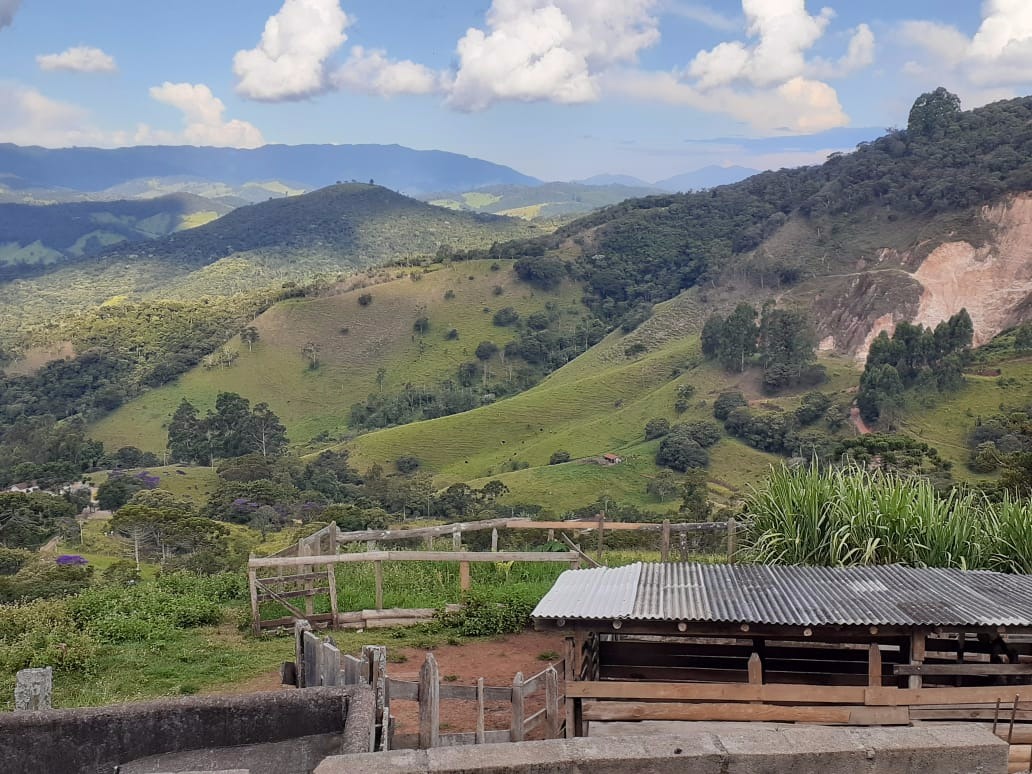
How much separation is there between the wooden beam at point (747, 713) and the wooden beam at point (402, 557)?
4.48m

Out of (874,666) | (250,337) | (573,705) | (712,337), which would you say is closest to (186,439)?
(250,337)

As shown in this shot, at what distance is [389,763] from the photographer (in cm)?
347

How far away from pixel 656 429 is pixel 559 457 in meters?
6.17

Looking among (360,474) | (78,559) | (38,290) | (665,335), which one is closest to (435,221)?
(38,290)

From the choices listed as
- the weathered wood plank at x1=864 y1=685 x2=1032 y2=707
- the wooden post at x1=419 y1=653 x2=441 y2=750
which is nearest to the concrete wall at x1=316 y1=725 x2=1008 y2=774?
the wooden post at x1=419 y1=653 x2=441 y2=750

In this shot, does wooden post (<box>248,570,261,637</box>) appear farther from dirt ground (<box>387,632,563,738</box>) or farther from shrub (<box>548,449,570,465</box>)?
shrub (<box>548,449,570,465</box>)

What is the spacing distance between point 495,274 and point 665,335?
2038 centimetres

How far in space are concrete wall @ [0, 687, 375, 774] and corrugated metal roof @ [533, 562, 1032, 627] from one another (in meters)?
2.04

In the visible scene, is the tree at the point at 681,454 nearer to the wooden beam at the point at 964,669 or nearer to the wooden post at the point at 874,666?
the wooden beam at the point at 964,669

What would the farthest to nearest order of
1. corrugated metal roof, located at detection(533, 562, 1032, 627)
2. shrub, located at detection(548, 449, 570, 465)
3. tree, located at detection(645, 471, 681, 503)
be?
shrub, located at detection(548, 449, 570, 465) < tree, located at detection(645, 471, 681, 503) < corrugated metal roof, located at detection(533, 562, 1032, 627)

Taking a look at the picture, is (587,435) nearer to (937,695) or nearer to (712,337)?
(712,337)

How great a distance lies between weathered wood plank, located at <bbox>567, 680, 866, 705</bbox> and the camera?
638 cm

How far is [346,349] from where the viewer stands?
3007 inches

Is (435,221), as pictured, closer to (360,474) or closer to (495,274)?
(495,274)
